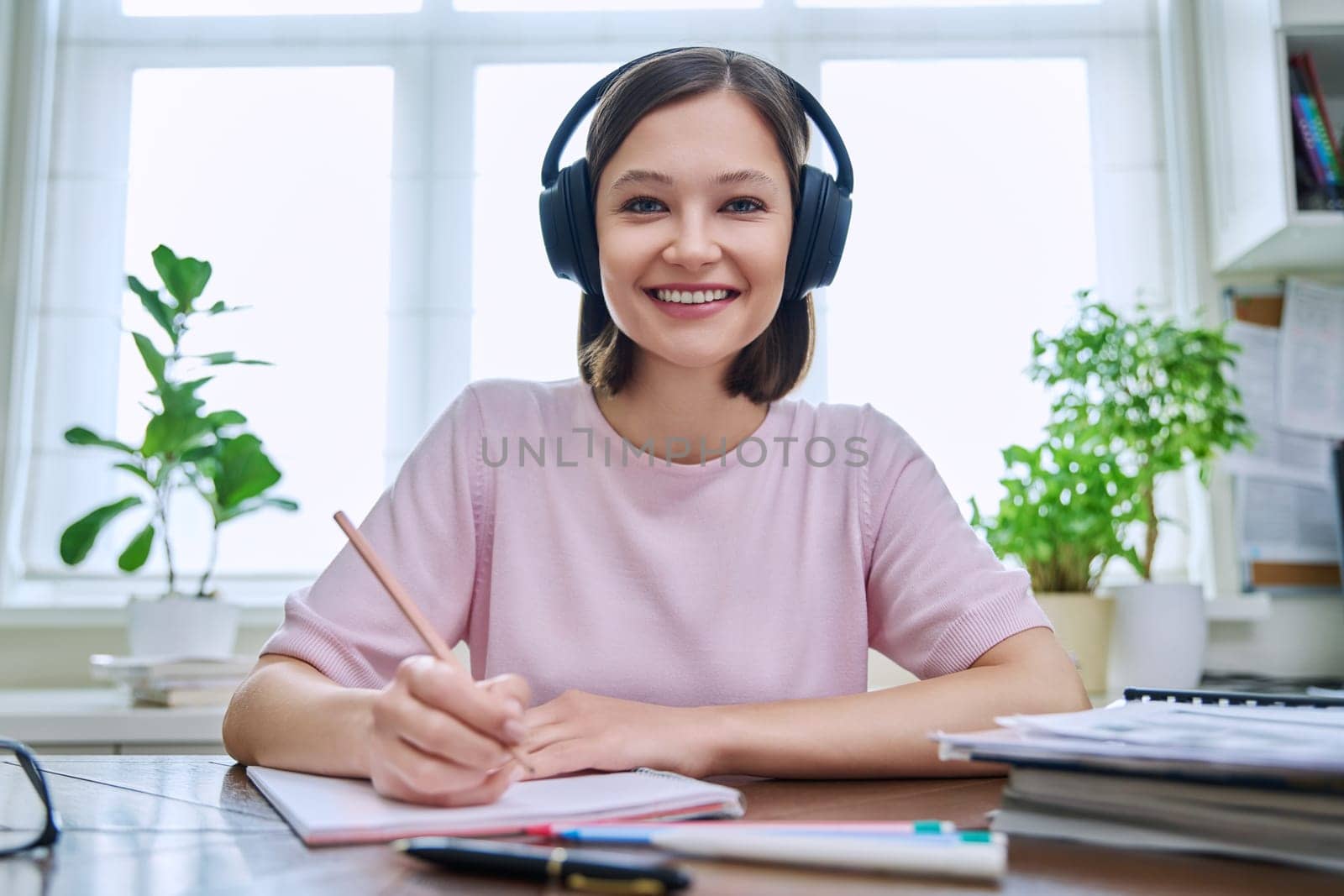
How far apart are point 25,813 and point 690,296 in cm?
68

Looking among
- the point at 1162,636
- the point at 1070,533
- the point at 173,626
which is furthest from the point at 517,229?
the point at 1162,636

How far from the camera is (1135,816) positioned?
545 millimetres

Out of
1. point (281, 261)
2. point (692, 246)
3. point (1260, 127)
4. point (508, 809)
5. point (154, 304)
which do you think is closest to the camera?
point (508, 809)

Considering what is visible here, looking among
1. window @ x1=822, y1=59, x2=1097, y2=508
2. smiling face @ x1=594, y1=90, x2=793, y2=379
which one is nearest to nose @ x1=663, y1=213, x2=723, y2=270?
smiling face @ x1=594, y1=90, x2=793, y2=379

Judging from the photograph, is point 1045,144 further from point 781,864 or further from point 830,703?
point 781,864

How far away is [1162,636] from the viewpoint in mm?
1908

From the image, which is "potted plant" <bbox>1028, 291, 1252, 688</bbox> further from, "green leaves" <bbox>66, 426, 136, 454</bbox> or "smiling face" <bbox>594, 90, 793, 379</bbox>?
"green leaves" <bbox>66, 426, 136, 454</bbox>

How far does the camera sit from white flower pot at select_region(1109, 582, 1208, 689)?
190 centimetres

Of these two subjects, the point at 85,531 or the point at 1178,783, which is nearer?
the point at 1178,783

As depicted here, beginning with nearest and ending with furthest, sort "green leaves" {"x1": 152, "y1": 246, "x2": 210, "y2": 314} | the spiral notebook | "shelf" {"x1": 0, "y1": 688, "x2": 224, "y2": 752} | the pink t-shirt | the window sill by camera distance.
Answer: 1. the spiral notebook
2. the pink t-shirt
3. "shelf" {"x1": 0, "y1": 688, "x2": 224, "y2": 752}
4. "green leaves" {"x1": 152, "y1": 246, "x2": 210, "y2": 314}
5. the window sill

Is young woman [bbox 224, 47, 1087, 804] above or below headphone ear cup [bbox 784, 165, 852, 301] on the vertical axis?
below

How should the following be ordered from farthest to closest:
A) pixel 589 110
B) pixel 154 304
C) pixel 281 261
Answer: pixel 281 261, pixel 154 304, pixel 589 110

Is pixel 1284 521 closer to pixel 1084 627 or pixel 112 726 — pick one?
pixel 1084 627

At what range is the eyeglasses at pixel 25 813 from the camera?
56cm
